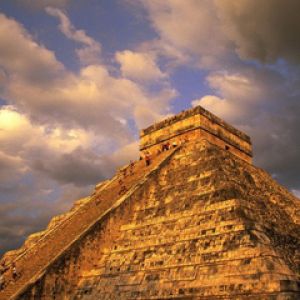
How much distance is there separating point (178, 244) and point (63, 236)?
4.90 metres

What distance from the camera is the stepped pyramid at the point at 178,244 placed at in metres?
10.4

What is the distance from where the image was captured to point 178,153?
1781 cm

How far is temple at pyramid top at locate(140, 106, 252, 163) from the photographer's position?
66.2 feet

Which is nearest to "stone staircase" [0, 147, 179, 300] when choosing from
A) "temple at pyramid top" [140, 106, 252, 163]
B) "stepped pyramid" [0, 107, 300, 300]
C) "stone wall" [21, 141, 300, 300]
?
"stepped pyramid" [0, 107, 300, 300]

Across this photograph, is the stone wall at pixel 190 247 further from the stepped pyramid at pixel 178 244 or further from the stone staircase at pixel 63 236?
the stone staircase at pixel 63 236

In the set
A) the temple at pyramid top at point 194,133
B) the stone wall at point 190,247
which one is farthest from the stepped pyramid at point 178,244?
the temple at pyramid top at point 194,133

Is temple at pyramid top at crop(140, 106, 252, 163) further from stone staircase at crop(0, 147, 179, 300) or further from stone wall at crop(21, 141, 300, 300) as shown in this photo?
stone wall at crop(21, 141, 300, 300)

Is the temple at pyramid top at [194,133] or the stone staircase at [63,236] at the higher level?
the temple at pyramid top at [194,133]

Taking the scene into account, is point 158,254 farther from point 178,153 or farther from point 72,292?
point 178,153

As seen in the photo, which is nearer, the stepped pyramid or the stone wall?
the stone wall

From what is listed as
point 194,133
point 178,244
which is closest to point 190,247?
point 178,244

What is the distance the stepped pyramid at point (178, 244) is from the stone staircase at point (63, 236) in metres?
0.05

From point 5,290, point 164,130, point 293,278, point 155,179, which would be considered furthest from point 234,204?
point 164,130

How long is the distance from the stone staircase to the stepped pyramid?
1.9 inches
